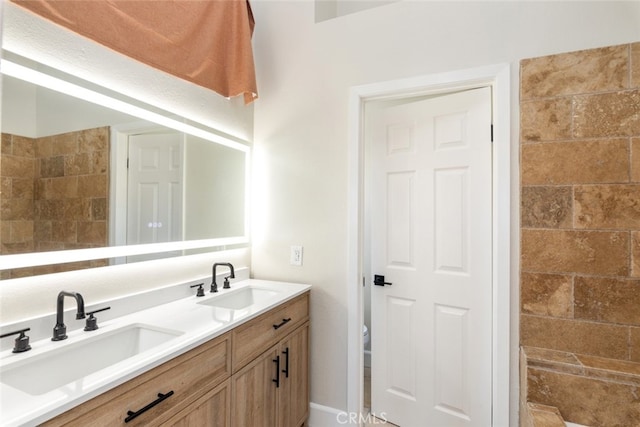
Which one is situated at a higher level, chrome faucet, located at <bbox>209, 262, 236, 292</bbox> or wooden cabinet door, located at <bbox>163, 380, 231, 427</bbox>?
chrome faucet, located at <bbox>209, 262, 236, 292</bbox>

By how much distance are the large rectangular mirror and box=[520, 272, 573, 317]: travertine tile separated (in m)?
1.65

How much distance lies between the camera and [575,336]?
151 cm

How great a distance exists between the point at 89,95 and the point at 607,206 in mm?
2242

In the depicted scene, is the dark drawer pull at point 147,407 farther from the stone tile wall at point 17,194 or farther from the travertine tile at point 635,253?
the travertine tile at point 635,253

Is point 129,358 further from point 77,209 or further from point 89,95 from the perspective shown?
point 89,95

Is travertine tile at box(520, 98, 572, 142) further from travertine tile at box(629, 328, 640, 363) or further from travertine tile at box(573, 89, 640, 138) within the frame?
travertine tile at box(629, 328, 640, 363)

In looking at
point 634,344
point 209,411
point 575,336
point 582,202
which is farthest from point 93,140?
point 634,344

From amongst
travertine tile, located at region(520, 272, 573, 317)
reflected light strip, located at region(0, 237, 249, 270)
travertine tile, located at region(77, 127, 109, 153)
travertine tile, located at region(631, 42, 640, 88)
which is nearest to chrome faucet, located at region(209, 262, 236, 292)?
reflected light strip, located at region(0, 237, 249, 270)

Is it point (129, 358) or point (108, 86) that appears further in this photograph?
point (108, 86)

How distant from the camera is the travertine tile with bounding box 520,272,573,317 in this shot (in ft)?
4.99

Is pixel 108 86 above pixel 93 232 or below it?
above

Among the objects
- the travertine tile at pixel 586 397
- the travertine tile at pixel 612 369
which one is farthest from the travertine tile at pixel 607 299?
the travertine tile at pixel 586 397

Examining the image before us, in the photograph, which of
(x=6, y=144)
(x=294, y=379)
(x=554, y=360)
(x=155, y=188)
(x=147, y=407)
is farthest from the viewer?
(x=294, y=379)

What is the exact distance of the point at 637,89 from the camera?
143cm
